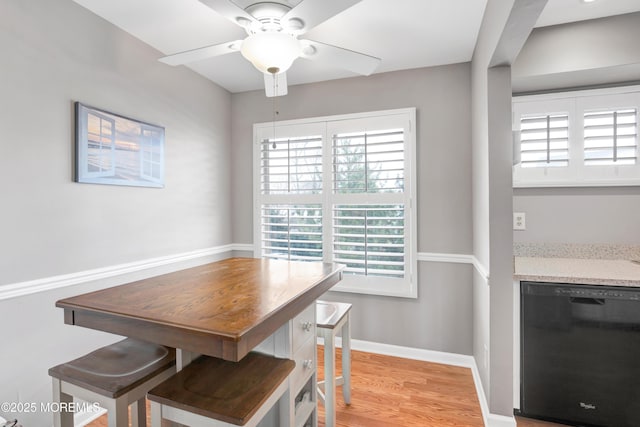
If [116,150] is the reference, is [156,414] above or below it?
below

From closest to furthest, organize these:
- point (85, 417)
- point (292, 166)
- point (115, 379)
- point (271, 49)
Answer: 1. point (115, 379)
2. point (271, 49)
3. point (85, 417)
4. point (292, 166)

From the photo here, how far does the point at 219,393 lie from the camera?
3.55 feet

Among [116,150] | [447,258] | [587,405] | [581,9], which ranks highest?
[581,9]

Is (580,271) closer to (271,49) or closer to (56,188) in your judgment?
(271,49)

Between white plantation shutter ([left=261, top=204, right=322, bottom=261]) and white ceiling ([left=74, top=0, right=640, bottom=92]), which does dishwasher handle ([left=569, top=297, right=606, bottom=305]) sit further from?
white plantation shutter ([left=261, top=204, right=322, bottom=261])

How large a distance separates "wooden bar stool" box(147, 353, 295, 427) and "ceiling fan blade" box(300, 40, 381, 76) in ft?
5.09

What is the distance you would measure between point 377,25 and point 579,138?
5.55 ft

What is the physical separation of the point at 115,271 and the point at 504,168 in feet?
8.40

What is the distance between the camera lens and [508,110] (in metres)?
1.84

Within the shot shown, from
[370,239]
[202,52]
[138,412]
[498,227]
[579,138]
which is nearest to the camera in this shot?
[138,412]

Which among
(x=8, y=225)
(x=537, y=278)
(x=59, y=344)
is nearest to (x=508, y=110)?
(x=537, y=278)

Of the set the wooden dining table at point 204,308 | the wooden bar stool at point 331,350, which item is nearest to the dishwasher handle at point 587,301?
the wooden bar stool at point 331,350

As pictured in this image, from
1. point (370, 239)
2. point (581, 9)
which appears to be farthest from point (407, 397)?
point (581, 9)

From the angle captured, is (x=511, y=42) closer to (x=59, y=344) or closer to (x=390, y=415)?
(x=390, y=415)
